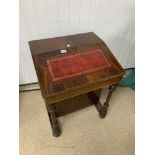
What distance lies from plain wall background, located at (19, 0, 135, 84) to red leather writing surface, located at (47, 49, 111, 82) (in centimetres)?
28

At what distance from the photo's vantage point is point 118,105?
1.55 metres

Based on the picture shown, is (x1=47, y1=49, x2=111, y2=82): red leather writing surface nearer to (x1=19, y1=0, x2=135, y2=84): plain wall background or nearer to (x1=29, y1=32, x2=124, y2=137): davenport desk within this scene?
(x1=29, y1=32, x2=124, y2=137): davenport desk

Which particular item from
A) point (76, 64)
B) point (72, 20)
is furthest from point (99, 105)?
point (72, 20)

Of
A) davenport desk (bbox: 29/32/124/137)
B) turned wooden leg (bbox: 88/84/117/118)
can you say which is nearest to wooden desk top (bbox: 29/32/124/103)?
davenport desk (bbox: 29/32/124/137)

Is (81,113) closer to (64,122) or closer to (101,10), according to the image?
(64,122)

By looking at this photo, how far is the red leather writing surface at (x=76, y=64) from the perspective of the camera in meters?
0.98

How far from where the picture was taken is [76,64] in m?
1.03

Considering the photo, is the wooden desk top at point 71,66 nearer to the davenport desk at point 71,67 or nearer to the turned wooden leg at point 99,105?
the davenport desk at point 71,67

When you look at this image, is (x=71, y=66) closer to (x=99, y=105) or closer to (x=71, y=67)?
(x=71, y=67)

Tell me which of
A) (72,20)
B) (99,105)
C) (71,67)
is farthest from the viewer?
(99,105)

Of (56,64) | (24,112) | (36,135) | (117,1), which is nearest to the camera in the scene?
(56,64)

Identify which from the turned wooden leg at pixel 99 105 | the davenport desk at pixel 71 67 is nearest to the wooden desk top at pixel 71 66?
the davenport desk at pixel 71 67

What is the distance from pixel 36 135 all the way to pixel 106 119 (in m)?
0.57
